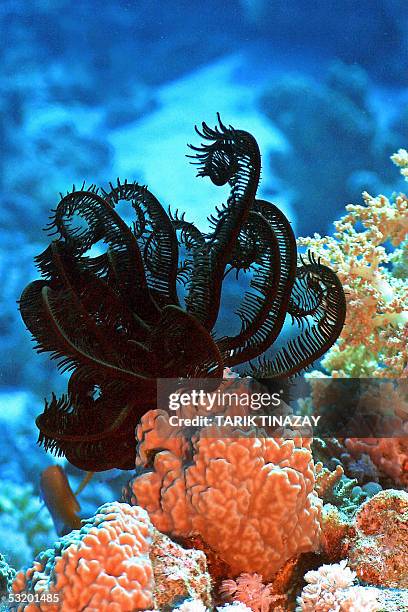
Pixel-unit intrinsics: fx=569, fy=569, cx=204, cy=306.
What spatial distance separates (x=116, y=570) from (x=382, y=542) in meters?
1.10

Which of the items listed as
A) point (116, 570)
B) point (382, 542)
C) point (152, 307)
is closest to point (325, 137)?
point (152, 307)

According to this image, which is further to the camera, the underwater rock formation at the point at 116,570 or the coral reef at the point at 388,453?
the coral reef at the point at 388,453

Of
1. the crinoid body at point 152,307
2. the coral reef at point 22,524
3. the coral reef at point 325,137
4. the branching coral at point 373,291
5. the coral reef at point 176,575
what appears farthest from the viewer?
the coral reef at point 325,137

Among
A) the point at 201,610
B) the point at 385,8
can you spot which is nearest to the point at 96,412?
A: the point at 201,610

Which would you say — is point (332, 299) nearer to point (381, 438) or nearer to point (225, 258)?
point (225, 258)

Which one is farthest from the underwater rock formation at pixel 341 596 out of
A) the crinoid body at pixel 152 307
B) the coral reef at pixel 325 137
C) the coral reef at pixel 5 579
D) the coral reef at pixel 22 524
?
the coral reef at pixel 325 137

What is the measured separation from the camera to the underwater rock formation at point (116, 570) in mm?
1734

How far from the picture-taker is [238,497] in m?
2.17

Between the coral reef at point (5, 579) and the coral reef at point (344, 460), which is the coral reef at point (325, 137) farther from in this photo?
the coral reef at point (5, 579)

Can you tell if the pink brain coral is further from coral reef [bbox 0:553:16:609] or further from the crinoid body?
coral reef [bbox 0:553:16:609]

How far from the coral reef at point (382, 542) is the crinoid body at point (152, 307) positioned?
0.70 m

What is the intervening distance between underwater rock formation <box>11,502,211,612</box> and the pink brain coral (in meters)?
0.19

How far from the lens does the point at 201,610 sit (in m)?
1.68

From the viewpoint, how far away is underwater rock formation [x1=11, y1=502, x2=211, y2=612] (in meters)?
1.73
